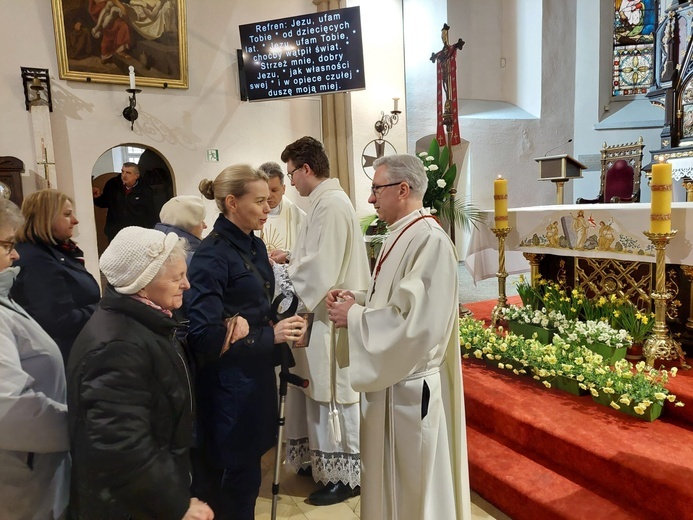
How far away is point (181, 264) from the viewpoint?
1.40 metres

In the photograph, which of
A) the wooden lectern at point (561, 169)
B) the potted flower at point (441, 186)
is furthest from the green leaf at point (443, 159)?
the wooden lectern at point (561, 169)

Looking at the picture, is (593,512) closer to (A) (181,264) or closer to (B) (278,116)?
(A) (181,264)

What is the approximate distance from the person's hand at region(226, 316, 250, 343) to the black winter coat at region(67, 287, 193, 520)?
480mm

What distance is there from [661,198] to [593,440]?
1.47 meters

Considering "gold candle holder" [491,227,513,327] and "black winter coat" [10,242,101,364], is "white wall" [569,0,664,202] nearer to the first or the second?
"gold candle holder" [491,227,513,327]

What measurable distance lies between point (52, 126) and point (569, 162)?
5.51 m

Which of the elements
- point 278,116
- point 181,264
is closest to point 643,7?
point 278,116

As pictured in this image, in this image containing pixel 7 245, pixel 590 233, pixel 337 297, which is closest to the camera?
pixel 7 245

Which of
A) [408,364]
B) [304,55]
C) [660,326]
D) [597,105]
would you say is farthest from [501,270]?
[597,105]

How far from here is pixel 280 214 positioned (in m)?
4.67

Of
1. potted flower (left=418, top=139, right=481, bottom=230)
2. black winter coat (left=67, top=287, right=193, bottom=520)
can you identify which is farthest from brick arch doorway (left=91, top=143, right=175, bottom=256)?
black winter coat (left=67, top=287, right=193, bottom=520)

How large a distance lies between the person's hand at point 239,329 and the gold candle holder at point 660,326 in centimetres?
248

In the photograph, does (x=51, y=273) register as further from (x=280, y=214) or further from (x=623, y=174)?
(x=623, y=174)

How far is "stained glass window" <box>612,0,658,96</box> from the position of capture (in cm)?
966
